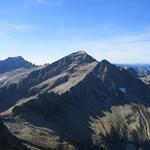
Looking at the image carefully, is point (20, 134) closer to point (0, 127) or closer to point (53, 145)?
point (53, 145)

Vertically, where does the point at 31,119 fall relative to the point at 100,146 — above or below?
above

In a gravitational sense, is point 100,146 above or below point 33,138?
below

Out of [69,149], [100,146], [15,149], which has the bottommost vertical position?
[100,146]

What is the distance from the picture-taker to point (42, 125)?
572 feet

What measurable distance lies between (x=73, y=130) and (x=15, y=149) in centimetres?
11130

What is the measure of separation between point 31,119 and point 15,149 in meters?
86.3

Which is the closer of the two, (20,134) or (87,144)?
(20,134)

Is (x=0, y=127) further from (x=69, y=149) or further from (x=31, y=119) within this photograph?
(x=31, y=119)

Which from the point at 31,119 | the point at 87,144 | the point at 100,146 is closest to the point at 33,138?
the point at 31,119

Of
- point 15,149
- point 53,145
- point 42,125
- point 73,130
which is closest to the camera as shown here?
point 15,149

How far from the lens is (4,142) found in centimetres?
8969

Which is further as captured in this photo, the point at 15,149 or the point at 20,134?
the point at 20,134

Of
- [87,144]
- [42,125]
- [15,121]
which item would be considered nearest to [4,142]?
[15,121]

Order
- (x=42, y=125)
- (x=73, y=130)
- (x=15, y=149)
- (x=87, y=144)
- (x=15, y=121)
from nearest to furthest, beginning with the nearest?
(x=15, y=149)
(x=15, y=121)
(x=42, y=125)
(x=87, y=144)
(x=73, y=130)
